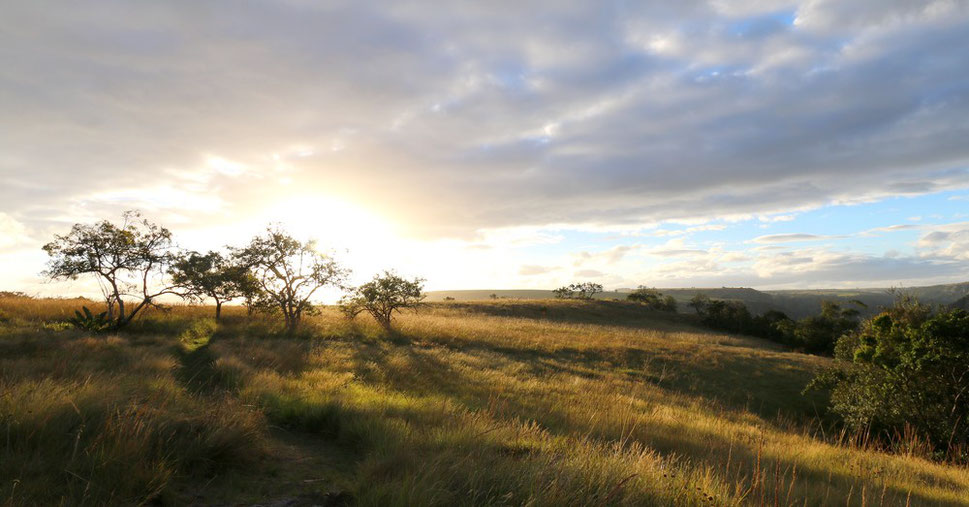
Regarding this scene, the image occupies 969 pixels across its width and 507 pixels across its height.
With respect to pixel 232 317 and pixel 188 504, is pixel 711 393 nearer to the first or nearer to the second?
pixel 188 504

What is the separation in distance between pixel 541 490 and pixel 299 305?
87.5ft

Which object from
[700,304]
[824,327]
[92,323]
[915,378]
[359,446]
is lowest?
[824,327]

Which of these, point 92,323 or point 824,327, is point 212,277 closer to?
point 92,323

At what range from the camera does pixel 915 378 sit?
1583 centimetres

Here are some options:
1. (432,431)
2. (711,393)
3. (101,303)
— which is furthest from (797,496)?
(101,303)

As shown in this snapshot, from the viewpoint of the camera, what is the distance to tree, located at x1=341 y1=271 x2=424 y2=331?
32.9 m

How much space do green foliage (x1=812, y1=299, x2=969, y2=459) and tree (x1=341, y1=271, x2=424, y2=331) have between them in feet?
85.2

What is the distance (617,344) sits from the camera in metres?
32.9

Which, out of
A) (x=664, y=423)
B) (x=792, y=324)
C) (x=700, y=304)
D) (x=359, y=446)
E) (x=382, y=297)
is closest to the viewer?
(x=359, y=446)

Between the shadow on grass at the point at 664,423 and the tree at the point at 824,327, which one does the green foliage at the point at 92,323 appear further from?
the tree at the point at 824,327

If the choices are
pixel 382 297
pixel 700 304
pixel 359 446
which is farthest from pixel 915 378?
pixel 700 304

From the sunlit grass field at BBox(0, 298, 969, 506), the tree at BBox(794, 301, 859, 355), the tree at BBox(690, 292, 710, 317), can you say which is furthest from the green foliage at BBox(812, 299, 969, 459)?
the tree at BBox(690, 292, 710, 317)

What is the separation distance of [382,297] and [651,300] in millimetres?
71421

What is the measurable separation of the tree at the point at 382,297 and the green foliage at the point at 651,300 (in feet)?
207
